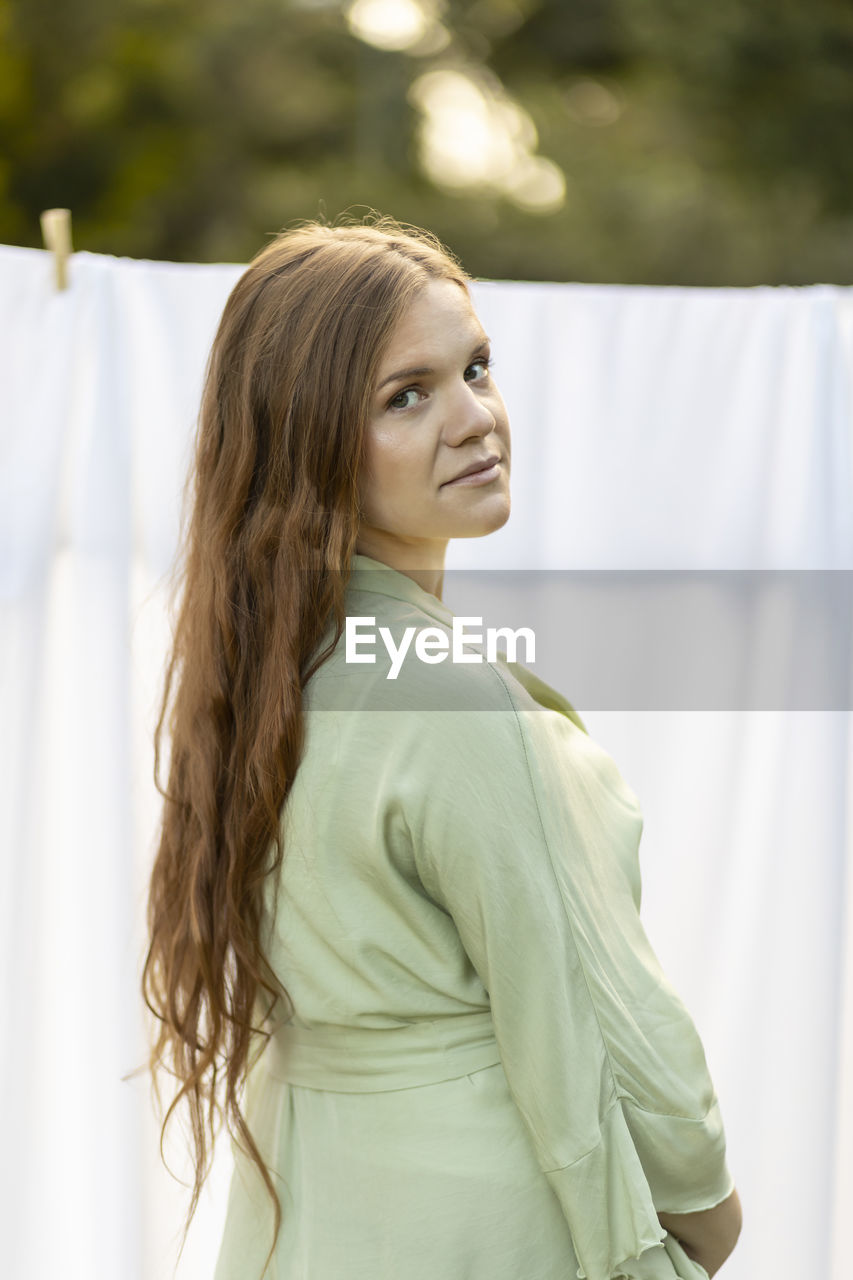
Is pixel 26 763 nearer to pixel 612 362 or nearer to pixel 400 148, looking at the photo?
pixel 612 362

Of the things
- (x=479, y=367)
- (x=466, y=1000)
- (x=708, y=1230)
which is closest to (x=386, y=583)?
(x=479, y=367)

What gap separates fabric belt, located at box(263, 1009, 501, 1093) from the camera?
97cm

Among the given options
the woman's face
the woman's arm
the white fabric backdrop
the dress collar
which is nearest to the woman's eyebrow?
the woman's face

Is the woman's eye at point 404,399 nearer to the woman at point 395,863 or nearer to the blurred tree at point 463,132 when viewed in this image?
the woman at point 395,863

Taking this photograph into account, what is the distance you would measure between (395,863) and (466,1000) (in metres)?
0.12

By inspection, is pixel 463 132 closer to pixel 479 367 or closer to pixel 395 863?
pixel 479 367

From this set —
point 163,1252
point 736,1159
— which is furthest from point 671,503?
point 163,1252

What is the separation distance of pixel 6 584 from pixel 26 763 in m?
0.20

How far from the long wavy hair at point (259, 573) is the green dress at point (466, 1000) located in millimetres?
29

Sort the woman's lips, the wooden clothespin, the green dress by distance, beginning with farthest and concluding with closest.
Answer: the wooden clothespin < the woman's lips < the green dress

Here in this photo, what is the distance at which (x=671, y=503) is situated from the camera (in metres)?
1.53

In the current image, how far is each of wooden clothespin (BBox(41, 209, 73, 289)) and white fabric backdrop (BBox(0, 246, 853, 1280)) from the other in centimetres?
2

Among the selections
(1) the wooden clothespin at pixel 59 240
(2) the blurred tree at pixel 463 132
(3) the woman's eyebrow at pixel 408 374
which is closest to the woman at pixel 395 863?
(3) the woman's eyebrow at pixel 408 374

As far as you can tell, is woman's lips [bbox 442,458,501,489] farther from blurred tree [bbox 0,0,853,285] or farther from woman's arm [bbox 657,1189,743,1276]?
blurred tree [bbox 0,0,853,285]
